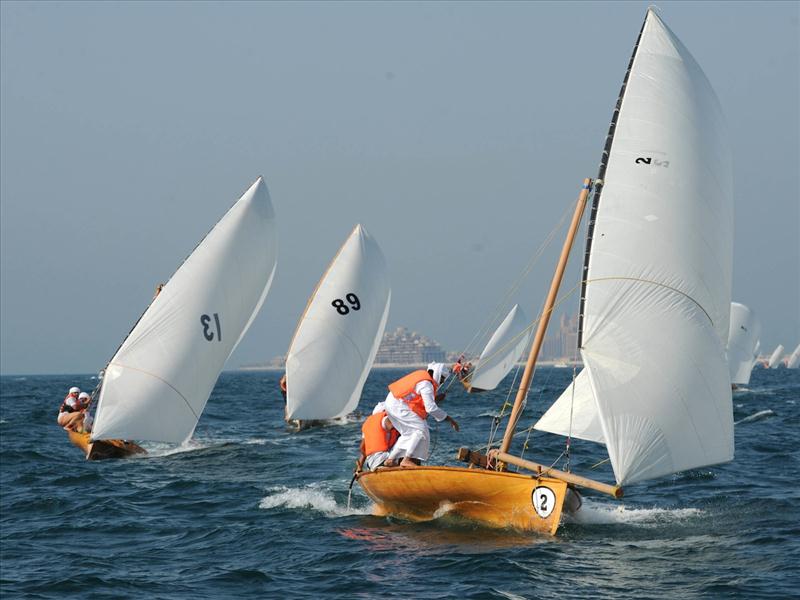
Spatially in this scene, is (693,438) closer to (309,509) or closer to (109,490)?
(309,509)

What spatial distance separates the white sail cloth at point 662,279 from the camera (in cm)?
1391

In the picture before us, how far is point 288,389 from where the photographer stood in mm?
31047

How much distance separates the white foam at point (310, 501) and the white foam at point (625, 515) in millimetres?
3393

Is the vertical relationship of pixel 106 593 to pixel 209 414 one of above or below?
above

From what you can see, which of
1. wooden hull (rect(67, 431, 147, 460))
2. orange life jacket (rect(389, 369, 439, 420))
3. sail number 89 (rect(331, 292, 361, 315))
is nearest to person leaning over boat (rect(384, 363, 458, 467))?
orange life jacket (rect(389, 369, 439, 420))

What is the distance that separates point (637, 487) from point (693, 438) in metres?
5.40

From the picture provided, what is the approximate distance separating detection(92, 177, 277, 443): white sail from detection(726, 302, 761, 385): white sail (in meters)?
40.7

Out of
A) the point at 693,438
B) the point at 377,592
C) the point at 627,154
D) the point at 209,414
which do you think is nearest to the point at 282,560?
the point at 377,592

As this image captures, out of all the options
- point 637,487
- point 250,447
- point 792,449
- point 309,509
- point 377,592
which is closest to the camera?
point 377,592

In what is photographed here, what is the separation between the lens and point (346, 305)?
3231 cm

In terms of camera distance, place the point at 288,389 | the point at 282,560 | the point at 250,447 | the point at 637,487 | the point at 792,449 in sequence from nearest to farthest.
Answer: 1. the point at 282,560
2. the point at 637,487
3. the point at 792,449
4. the point at 250,447
5. the point at 288,389

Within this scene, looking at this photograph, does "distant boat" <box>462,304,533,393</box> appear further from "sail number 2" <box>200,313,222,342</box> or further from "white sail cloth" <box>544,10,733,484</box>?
"white sail cloth" <box>544,10,733,484</box>

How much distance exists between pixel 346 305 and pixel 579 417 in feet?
52.0

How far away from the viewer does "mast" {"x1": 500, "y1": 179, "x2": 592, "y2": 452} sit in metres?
15.5
